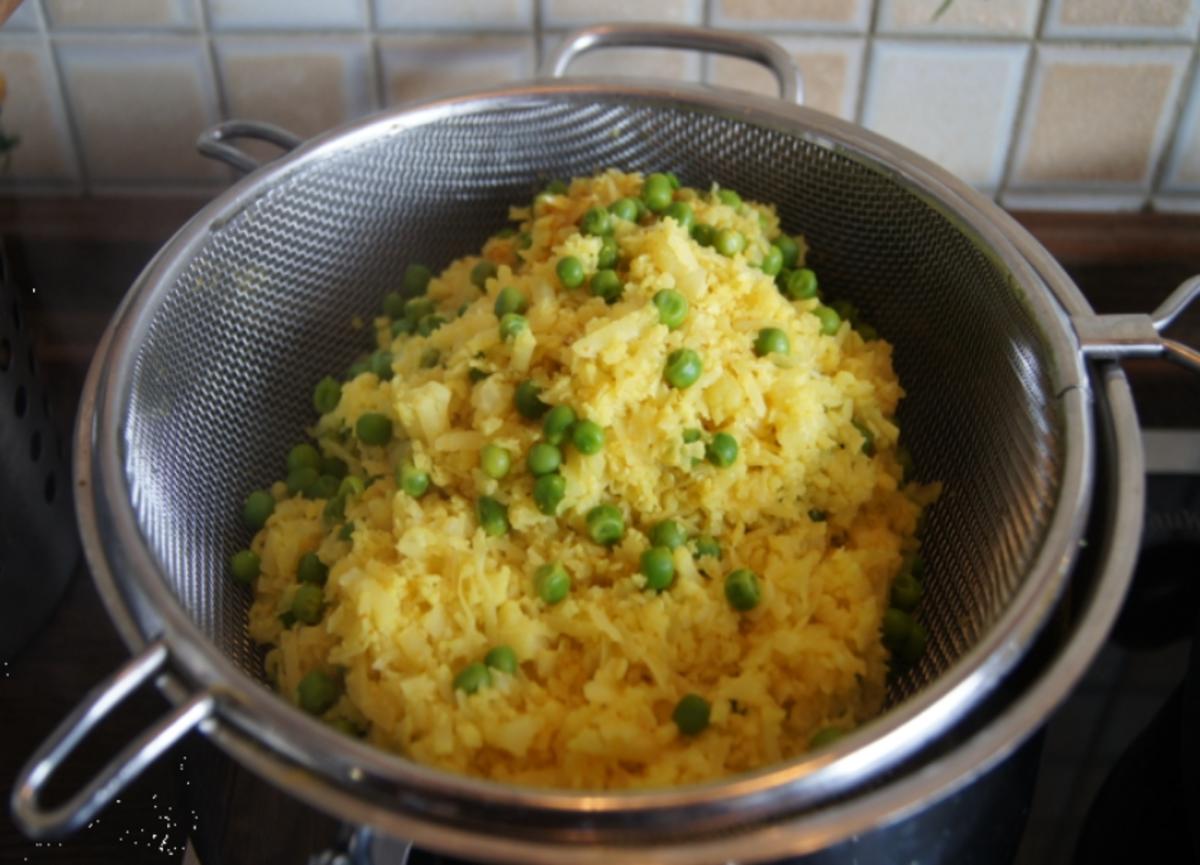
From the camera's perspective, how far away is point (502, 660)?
1.14m

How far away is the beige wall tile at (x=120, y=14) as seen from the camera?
162 cm

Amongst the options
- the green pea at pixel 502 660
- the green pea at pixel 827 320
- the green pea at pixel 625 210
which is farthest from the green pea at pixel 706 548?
the green pea at pixel 625 210

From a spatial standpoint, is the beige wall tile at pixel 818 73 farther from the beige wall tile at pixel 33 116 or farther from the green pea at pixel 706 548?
the beige wall tile at pixel 33 116

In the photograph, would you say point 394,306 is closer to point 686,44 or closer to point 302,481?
point 302,481

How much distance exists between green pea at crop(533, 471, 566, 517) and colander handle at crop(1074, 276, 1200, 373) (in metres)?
0.62

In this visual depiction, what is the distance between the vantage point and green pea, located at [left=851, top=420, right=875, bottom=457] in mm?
1401

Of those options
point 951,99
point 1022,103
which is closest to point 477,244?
point 951,99

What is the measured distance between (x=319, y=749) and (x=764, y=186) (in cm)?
112

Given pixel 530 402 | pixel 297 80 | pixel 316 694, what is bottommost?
pixel 316 694

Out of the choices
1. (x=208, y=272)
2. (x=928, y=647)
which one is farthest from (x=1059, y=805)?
(x=208, y=272)

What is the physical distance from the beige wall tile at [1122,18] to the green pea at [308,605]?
1.39 m

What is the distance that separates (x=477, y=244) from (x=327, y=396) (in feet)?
1.24

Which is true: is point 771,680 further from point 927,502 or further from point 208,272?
point 208,272

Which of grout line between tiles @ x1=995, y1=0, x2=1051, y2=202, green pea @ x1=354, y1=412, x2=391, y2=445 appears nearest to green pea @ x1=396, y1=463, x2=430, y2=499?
green pea @ x1=354, y1=412, x2=391, y2=445
